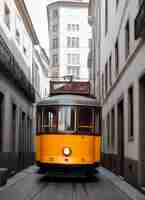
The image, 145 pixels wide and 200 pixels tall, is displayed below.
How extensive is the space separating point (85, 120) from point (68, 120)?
670mm

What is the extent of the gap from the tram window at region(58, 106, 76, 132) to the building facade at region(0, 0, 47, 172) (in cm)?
289

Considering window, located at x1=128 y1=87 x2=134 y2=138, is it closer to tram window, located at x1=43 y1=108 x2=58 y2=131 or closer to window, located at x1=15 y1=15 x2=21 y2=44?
tram window, located at x1=43 y1=108 x2=58 y2=131

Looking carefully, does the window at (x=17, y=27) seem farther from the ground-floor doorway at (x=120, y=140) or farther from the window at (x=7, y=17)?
the ground-floor doorway at (x=120, y=140)

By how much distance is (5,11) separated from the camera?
75.2 feet

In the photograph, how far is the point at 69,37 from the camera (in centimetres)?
8344

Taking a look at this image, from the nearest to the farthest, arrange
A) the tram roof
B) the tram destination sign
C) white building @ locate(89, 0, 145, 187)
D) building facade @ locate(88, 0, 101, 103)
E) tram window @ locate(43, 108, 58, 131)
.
Result: 1. white building @ locate(89, 0, 145, 187)
2. tram window @ locate(43, 108, 58, 131)
3. the tram roof
4. the tram destination sign
5. building facade @ locate(88, 0, 101, 103)

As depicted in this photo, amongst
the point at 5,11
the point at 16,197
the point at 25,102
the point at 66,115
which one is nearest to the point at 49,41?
the point at 25,102

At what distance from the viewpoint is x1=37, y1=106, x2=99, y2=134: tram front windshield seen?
17.9m

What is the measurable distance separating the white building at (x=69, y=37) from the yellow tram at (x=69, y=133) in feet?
205

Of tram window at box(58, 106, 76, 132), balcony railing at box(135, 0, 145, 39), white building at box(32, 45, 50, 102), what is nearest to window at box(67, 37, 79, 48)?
white building at box(32, 45, 50, 102)

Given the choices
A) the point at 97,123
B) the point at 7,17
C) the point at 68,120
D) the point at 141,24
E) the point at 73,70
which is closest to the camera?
the point at 141,24

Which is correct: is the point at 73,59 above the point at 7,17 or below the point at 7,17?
above

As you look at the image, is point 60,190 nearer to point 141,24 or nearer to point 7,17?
point 141,24

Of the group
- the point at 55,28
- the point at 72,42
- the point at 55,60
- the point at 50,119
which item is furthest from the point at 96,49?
the point at 55,28
